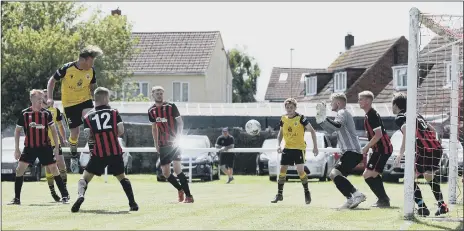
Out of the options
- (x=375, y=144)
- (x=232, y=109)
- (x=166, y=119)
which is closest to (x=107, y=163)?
(x=166, y=119)

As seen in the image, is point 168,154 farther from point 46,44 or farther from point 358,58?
point 358,58

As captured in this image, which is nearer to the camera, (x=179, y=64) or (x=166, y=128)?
(x=166, y=128)

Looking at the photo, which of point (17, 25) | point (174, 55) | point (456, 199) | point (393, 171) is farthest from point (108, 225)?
point (174, 55)

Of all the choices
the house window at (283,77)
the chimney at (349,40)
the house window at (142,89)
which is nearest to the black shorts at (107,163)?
the house window at (142,89)

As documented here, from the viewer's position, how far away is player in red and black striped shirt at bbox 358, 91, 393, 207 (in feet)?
47.8

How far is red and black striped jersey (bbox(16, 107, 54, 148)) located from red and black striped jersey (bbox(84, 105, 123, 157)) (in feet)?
7.35

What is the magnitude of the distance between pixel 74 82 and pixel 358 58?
54.9 metres

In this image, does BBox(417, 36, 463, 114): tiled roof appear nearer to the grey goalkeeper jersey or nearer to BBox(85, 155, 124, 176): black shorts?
the grey goalkeeper jersey

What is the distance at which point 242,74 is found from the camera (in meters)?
89.4

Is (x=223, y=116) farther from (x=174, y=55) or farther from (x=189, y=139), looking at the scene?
(x=174, y=55)

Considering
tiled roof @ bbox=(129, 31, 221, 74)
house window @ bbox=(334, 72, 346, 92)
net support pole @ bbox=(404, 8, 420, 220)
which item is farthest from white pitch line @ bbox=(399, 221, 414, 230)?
house window @ bbox=(334, 72, 346, 92)

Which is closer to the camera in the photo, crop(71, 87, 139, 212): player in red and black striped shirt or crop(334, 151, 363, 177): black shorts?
crop(71, 87, 139, 212): player in red and black striped shirt

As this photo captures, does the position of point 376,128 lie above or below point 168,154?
above

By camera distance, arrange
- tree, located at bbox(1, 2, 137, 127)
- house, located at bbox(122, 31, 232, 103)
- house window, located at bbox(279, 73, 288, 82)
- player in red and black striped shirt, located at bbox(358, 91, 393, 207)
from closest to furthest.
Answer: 1. player in red and black striped shirt, located at bbox(358, 91, 393, 207)
2. tree, located at bbox(1, 2, 137, 127)
3. house, located at bbox(122, 31, 232, 103)
4. house window, located at bbox(279, 73, 288, 82)
